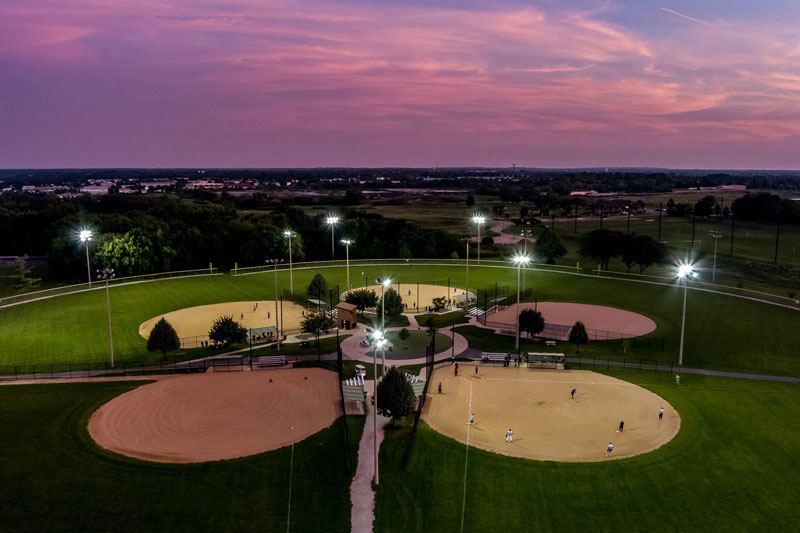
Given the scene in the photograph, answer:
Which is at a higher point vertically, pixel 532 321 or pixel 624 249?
pixel 624 249

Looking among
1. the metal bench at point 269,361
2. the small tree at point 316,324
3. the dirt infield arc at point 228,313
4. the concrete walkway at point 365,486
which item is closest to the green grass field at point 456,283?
the dirt infield arc at point 228,313

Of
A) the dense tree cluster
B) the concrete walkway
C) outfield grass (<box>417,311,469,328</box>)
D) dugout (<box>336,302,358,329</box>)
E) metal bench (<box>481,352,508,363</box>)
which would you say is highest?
the dense tree cluster

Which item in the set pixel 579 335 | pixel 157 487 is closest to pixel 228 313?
pixel 157 487

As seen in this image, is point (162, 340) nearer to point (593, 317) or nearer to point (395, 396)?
point (395, 396)

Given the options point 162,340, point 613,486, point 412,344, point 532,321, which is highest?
point 532,321

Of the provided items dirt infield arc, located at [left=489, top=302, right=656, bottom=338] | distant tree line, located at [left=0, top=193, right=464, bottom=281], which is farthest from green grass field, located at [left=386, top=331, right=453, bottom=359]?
distant tree line, located at [left=0, top=193, right=464, bottom=281]

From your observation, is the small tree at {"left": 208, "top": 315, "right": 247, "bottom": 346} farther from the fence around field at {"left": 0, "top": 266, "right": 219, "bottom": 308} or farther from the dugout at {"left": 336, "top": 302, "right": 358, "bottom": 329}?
the fence around field at {"left": 0, "top": 266, "right": 219, "bottom": 308}

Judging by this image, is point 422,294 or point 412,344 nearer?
point 412,344
